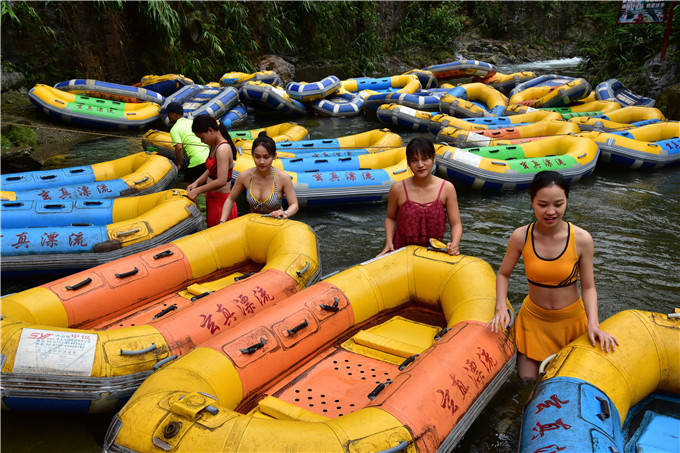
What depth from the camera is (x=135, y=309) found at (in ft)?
11.7

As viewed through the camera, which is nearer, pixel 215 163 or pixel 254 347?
pixel 254 347

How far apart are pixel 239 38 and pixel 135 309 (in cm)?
1246

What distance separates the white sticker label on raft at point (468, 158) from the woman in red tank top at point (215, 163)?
10.8ft

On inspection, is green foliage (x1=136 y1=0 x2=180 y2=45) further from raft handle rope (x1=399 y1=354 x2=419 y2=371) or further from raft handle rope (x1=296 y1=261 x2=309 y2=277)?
raft handle rope (x1=399 y1=354 x2=419 y2=371)

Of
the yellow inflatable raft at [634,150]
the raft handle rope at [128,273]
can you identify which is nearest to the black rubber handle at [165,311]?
the raft handle rope at [128,273]

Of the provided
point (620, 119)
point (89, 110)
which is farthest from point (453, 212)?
point (89, 110)

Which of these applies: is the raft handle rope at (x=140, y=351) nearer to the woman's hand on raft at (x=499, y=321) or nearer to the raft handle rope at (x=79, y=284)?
the raft handle rope at (x=79, y=284)

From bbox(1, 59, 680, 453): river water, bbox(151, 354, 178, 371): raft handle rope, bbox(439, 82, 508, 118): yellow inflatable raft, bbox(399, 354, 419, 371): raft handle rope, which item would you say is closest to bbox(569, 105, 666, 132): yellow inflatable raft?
bbox(1, 59, 680, 453): river water

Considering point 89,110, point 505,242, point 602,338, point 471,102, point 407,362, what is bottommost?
point 505,242

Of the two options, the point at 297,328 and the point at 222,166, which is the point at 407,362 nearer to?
the point at 297,328

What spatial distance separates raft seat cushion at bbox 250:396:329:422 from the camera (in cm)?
253

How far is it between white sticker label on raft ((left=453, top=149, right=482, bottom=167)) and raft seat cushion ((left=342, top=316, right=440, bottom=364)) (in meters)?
3.68

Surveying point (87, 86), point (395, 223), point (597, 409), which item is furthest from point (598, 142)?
point (87, 86)

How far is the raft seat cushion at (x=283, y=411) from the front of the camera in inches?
99.5
